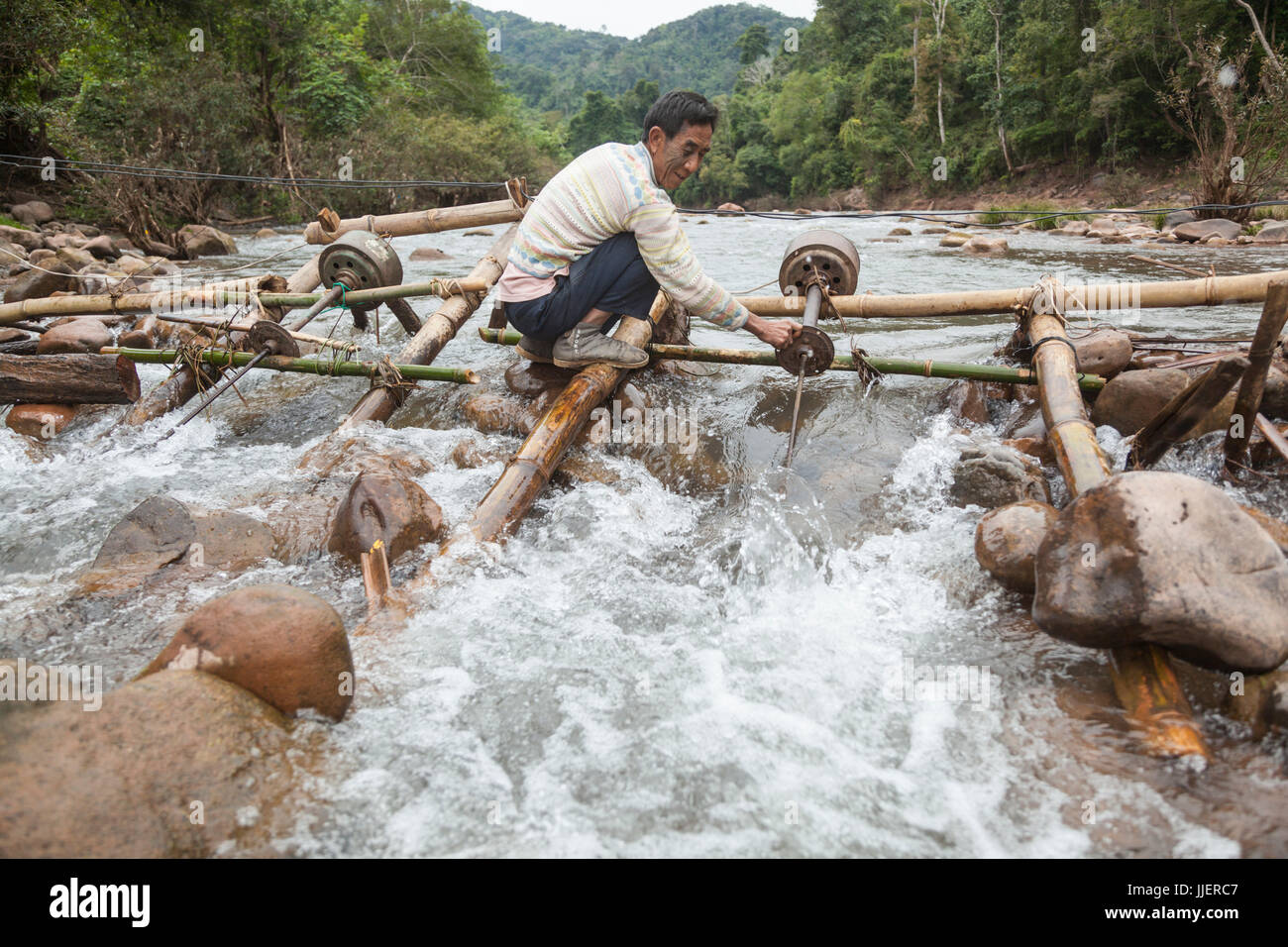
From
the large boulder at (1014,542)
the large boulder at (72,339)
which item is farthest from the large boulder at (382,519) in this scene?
the large boulder at (72,339)

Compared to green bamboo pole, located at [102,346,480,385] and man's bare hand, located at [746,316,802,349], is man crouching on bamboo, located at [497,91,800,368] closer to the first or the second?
man's bare hand, located at [746,316,802,349]

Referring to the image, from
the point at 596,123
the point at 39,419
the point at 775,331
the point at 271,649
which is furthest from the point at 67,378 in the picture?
the point at 596,123

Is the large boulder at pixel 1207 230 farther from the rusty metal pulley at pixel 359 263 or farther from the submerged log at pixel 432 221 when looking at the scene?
the rusty metal pulley at pixel 359 263

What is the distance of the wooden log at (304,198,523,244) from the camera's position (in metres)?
6.49

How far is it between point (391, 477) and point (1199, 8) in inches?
1138

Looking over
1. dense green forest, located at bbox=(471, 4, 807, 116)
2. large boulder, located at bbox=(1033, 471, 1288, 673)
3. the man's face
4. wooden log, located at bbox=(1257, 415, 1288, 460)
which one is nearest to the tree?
dense green forest, located at bbox=(471, 4, 807, 116)

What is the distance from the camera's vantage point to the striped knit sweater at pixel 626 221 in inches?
152

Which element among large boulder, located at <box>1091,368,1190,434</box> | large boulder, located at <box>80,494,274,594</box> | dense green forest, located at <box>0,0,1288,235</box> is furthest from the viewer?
dense green forest, located at <box>0,0,1288,235</box>

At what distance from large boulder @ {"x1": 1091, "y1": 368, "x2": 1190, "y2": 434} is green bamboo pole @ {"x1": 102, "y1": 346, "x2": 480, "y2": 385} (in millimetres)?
3838

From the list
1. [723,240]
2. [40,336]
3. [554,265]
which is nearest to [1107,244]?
[723,240]

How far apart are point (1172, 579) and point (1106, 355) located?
291 centimetres

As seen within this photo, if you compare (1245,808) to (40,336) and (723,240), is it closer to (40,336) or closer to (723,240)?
(40,336)

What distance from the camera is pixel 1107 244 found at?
1515 cm

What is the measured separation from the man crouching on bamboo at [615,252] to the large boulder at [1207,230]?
1450 cm
